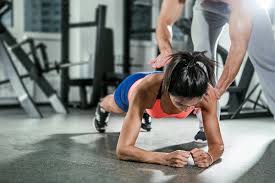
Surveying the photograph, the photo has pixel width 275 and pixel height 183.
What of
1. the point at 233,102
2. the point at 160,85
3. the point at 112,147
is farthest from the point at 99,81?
the point at 160,85

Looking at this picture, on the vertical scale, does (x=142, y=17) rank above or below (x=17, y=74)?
above

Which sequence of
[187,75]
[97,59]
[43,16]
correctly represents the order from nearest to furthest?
[187,75] < [97,59] < [43,16]

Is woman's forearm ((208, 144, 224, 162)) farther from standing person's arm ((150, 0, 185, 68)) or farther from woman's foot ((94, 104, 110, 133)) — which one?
woman's foot ((94, 104, 110, 133))

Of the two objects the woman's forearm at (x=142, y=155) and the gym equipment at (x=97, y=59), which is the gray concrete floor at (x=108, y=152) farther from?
the gym equipment at (x=97, y=59)

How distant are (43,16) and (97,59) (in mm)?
1299

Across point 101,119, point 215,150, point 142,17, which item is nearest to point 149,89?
point 215,150

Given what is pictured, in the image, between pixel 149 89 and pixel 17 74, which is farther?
pixel 17 74

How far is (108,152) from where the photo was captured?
2.17 meters

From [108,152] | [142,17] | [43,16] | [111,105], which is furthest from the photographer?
[142,17]

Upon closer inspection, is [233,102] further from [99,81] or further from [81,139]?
[81,139]

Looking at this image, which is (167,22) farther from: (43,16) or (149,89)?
(43,16)

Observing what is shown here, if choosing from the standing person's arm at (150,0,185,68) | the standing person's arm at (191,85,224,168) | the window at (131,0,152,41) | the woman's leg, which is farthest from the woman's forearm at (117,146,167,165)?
the window at (131,0,152,41)

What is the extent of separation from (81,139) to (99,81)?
2.13 meters

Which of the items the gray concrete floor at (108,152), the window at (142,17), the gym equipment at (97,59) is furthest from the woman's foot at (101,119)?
the window at (142,17)
